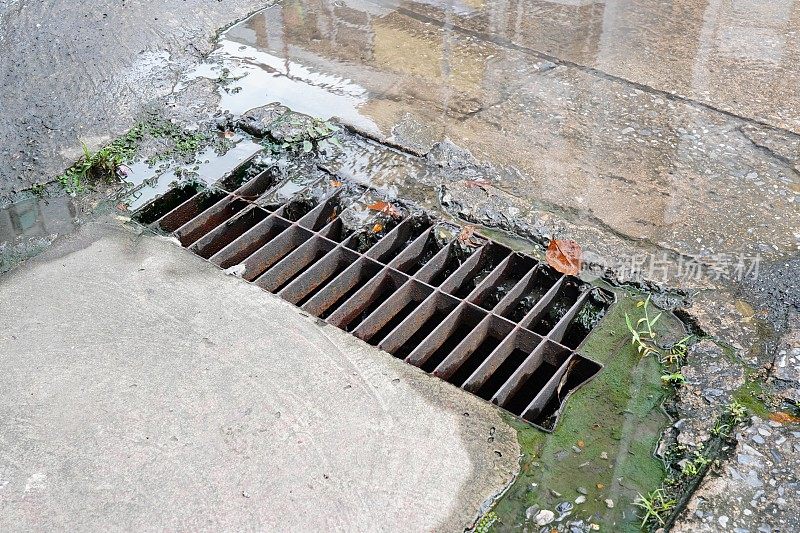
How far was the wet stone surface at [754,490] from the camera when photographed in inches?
91.4

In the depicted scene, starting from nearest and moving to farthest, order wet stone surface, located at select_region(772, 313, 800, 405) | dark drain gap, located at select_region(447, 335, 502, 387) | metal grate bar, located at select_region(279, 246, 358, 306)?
wet stone surface, located at select_region(772, 313, 800, 405) < dark drain gap, located at select_region(447, 335, 502, 387) < metal grate bar, located at select_region(279, 246, 358, 306)

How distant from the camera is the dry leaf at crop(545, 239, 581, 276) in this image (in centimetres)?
335

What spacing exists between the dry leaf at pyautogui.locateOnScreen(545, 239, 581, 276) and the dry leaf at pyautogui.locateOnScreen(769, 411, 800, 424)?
1.01m

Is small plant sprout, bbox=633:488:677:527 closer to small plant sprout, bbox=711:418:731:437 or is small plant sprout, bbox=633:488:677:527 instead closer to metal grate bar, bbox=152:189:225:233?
small plant sprout, bbox=711:418:731:437

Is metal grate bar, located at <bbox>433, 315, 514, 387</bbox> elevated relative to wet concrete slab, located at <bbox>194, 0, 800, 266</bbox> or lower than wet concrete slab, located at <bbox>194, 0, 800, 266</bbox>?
lower

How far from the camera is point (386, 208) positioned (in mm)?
3740

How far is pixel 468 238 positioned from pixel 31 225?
2.18 meters

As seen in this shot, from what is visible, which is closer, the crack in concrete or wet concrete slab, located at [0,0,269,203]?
the crack in concrete

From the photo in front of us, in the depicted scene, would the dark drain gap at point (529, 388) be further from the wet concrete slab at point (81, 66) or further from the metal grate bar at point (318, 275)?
the wet concrete slab at point (81, 66)

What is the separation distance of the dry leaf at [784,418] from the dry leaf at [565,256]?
1.01 m

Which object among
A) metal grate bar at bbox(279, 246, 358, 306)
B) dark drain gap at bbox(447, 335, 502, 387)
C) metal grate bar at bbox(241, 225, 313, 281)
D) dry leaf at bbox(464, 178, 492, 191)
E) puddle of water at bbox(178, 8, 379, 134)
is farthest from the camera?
puddle of water at bbox(178, 8, 379, 134)

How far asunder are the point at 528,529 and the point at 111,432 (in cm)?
150

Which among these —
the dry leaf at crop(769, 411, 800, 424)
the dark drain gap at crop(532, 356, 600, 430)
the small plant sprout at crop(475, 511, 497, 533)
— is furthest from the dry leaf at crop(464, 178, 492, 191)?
the small plant sprout at crop(475, 511, 497, 533)

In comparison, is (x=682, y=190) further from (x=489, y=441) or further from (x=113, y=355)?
(x=113, y=355)
